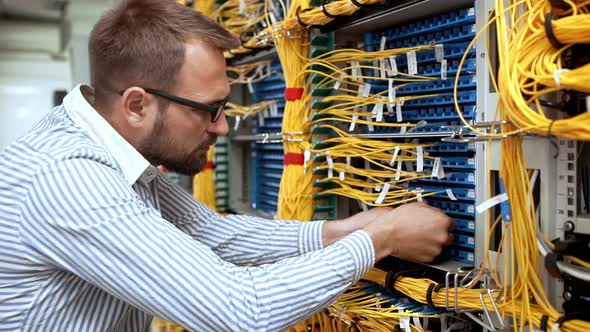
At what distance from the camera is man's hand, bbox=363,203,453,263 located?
43.2 inches

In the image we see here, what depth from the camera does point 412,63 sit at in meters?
1.31

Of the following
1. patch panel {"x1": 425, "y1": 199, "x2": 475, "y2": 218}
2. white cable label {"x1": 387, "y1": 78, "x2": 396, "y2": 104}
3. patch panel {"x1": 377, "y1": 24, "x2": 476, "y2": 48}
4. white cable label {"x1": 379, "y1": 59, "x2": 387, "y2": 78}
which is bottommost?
patch panel {"x1": 425, "y1": 199, "x2": 475, "y2": 218}

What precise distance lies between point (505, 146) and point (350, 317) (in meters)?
0.66

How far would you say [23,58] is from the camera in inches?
205

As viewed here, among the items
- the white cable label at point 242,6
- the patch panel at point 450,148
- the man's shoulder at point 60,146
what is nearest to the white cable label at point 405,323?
the patch panel at point 450,148

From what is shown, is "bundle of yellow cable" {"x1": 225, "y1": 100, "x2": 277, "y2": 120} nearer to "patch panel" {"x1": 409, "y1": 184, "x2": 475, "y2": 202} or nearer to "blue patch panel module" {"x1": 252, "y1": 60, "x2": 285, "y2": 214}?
"blue patch panel module" {"x1": 252, "y1": 60, "x2": 285, "y2": 214}

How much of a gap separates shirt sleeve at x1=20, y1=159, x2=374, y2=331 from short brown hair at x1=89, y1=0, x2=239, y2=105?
0.87 ft

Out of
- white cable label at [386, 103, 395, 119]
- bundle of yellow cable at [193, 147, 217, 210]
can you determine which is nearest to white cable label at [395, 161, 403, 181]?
white cable label at [386, 103, 395, 119]

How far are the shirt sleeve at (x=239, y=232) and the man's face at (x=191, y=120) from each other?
272mm

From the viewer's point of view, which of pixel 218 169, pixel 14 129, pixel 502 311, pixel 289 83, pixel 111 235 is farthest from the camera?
pixel 14 129

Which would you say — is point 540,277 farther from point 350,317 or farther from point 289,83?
point 289,83

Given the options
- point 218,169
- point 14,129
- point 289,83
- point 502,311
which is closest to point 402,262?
point 502,311

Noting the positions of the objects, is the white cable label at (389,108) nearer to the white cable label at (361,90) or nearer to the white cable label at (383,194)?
the white cable label at (361,90)

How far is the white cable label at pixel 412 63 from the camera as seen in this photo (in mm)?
1309
